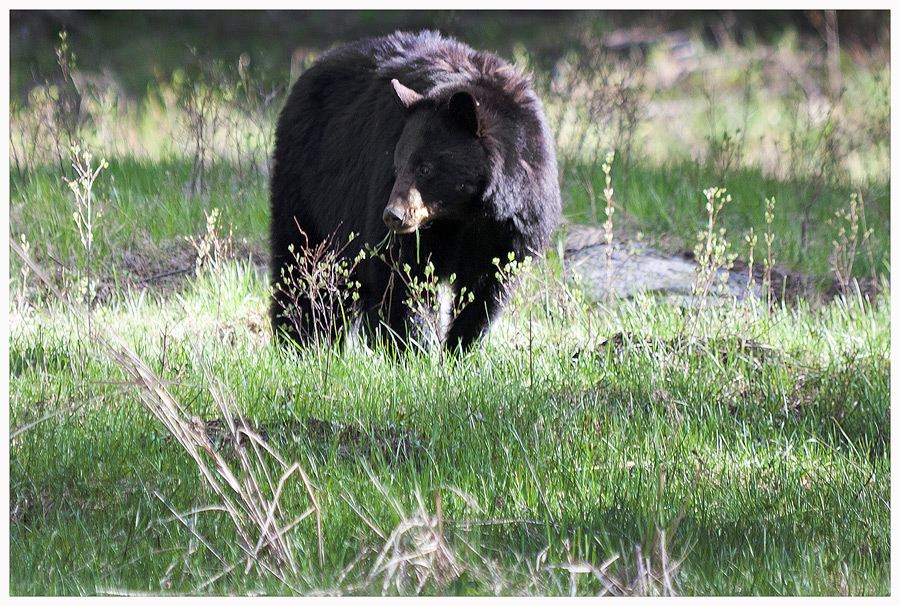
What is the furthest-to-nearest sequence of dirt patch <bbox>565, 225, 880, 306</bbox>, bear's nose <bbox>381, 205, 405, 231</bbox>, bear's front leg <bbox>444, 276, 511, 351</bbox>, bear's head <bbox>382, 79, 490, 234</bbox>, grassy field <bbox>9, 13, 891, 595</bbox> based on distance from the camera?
dirt patch <bbox>565, 225, 880, 306</bbox> < bear's front leg <bbox>444, 276, 511, 351</bbox> < bear's head <bbox>382, 79, 490, 234</bbox> < bear's nose <bbox>381, 205, 405, 231</bbox> < grassy field <bbox>9, 13, 891, 595</bbox>

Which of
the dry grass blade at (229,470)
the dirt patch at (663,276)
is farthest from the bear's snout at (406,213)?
the dirt patch at (663,276)

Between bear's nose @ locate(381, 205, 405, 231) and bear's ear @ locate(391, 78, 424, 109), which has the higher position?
bear's ear @ locate(391, 78, 424, 109)

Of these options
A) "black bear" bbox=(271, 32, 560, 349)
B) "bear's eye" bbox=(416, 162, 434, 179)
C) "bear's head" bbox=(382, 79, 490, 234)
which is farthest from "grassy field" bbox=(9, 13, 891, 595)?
"bear's eye" bbox=(416, 162, 434, 179)

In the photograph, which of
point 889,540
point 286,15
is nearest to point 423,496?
point 889,540

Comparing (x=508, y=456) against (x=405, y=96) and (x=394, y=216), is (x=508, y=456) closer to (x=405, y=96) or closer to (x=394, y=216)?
(x=394, y=216)

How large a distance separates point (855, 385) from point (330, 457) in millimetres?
2183

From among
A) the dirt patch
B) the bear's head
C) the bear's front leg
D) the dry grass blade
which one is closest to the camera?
the dry grass blade

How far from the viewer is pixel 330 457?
9.26 ft

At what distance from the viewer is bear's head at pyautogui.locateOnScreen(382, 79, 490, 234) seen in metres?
3.54

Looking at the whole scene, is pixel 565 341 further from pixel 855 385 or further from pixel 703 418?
pixel 855 385

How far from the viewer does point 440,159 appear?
11.7 feet

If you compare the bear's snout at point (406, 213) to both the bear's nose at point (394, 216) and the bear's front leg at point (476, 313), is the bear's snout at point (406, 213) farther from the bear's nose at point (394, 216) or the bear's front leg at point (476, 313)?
the bear's front leg at point (476, 313)

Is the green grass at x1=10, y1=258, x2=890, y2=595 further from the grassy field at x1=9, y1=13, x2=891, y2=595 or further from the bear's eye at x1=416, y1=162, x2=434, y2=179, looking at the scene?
the bear's eye at x1=416, y1=162, x2=434, y2=179

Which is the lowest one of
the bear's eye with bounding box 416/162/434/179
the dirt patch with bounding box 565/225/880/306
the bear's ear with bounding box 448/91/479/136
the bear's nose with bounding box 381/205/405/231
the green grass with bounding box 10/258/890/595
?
the green grass with bounding box 10/258/890/595
